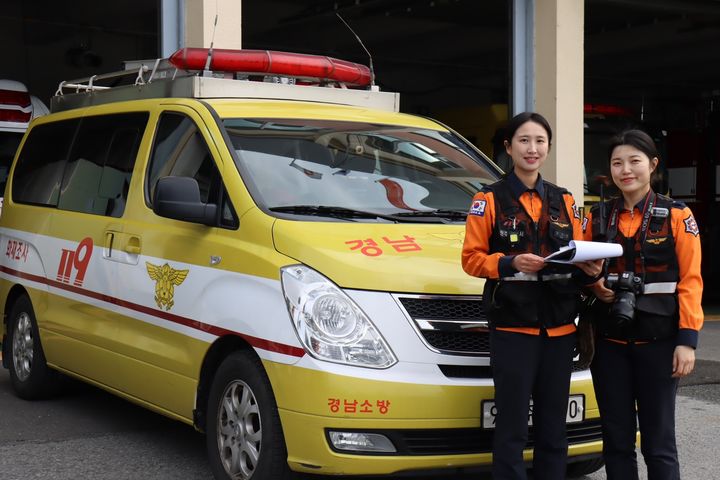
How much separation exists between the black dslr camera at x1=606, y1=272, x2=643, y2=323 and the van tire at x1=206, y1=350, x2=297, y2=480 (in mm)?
1423

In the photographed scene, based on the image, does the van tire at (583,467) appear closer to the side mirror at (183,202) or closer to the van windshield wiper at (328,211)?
the van windshield wiper at (328,211)

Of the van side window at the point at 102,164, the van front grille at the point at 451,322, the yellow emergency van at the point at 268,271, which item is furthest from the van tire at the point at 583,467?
the van side window at the point at 102,164

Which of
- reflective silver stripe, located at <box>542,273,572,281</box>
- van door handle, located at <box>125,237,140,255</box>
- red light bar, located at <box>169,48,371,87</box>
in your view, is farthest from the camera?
red light bar, located at <box>169,48,371,87</box>

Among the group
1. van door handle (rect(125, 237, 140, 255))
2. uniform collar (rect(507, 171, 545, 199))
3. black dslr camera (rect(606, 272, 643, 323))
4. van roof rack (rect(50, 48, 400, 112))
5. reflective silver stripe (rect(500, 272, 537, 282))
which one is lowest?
black dslr camera (rect(606, 272, 643, 323))

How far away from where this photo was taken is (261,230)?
489cm

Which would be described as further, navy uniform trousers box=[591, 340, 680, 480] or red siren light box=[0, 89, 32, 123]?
red siren light box=[0, 89, 32, 123]

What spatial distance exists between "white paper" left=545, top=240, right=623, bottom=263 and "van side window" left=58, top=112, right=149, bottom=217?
111 inches

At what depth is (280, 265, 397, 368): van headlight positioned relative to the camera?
14.6 feet

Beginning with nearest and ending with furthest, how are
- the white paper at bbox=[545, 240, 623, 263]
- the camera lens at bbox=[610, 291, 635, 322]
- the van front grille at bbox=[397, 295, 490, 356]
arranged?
1. the white paper at bbox=[545, 240, 623, 263]
2. the camera lens at bbox=[610, 291, 635, 322]
3. the van front grille at bbox=[397, 295, 490, 356]

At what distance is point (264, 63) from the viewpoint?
6.54 m

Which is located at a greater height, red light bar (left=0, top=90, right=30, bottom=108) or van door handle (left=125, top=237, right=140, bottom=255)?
red light bar (left=0, top=90, right=30, bottom=108)

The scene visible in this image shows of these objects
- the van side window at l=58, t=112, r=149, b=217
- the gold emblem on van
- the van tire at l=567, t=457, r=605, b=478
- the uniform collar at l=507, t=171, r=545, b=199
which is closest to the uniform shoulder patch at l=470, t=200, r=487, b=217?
the uniform collar at l=507, t=171, r=545, b=199

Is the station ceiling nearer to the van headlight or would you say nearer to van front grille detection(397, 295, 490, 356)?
van front grille detection(397, 295, 490, 356)

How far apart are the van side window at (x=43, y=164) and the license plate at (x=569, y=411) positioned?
11.9 ft
